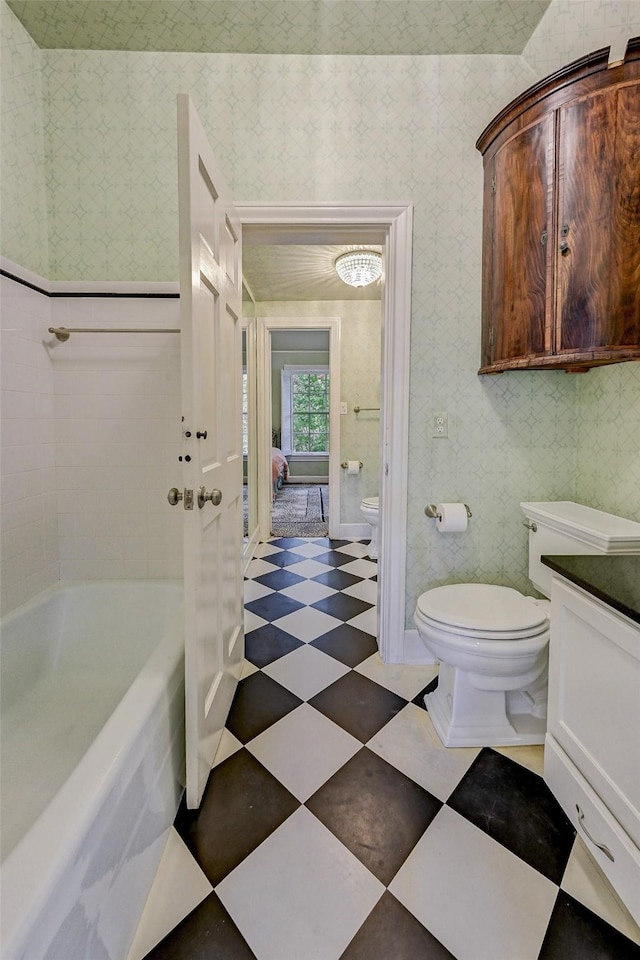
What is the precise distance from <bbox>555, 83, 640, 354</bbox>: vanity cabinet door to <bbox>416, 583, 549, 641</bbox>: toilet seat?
0.91 m

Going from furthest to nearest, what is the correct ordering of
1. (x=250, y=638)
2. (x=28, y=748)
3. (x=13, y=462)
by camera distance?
1. (x=250, y=638)
2. (x=13, y=462)
3. (x=28, y=748)

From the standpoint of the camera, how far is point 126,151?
167 cm

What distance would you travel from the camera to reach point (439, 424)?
1.81 meters

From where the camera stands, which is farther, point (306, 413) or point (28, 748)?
point (306, 413)

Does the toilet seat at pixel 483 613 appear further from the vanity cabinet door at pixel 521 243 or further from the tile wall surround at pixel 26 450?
the tile wall surround at pixel 26 450

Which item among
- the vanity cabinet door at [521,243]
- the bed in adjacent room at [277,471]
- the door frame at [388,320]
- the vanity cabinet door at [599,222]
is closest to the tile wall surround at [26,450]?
the door frame at [388,320]

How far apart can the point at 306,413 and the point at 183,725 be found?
6517mm

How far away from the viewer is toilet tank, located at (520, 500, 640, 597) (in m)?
1.36

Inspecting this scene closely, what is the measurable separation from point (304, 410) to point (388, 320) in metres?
5.76

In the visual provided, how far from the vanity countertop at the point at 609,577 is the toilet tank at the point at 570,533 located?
25cm

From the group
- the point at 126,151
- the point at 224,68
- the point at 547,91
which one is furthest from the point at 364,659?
the point at 224,68

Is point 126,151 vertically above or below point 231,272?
above

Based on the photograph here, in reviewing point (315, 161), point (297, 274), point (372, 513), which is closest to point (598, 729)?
point (315, 161)

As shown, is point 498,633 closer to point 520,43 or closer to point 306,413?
point 520,43
